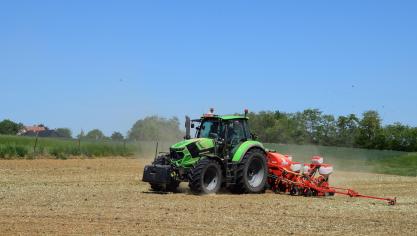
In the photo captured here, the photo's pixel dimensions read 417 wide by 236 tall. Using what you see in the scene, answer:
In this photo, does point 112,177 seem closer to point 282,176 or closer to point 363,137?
point 282,176

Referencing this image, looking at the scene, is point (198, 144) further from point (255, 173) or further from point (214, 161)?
point (255, 173)

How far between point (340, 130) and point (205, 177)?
42.6 meters

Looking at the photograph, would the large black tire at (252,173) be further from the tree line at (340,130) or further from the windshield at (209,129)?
the tree line at (340,130)

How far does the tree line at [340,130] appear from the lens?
176 ft

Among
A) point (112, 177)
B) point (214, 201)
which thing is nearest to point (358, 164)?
point (112, 177)

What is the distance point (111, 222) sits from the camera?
11.4 m

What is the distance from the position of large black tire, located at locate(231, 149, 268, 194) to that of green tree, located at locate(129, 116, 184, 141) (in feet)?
65.2

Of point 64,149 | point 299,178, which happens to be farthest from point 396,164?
point 299,178

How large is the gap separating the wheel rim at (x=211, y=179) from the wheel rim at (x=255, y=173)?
136 cm

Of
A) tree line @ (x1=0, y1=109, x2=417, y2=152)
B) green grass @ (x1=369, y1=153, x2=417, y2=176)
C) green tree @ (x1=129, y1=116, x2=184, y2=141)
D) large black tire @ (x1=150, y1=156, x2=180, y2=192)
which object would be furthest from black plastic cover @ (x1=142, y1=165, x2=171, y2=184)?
tree line @ (x1=0, y1=109, x2=417, y2=152)

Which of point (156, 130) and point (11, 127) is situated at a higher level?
point (11, 127)

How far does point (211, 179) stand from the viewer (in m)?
17.5

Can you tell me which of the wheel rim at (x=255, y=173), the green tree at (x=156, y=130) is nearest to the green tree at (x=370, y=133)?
the green tree at (x=156, y=130)

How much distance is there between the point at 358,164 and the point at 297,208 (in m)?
28.7
